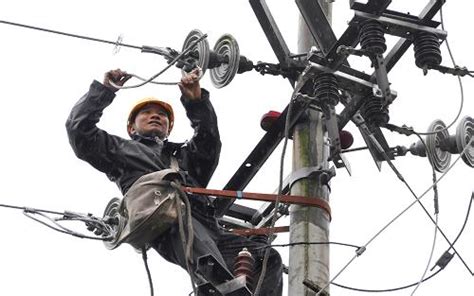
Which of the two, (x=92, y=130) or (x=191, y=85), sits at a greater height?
(x=191, y=85)

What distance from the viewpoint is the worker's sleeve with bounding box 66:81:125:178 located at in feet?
22.3

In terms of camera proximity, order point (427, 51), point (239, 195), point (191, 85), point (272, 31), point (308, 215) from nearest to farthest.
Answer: point (427, 51) < point (308, 215) < point (239, 195) < point (191, 85) < point (272, 31)

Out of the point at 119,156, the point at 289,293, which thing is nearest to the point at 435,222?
the point at 289,293

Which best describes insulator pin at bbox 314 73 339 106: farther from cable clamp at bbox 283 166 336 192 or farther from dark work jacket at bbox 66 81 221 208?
dark work jacket at bbox 66 81 221 208

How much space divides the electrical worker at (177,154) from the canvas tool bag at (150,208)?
19cm

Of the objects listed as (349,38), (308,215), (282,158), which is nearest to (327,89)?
(349,38)

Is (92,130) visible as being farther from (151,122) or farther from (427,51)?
(427,51)

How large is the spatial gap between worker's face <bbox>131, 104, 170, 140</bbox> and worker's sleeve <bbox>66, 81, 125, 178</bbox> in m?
0.57

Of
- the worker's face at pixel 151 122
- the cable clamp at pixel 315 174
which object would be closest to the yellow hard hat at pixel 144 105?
the worker's face at pixel 151 122

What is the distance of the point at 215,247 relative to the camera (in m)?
6.59

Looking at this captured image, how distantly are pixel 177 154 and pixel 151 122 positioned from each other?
1.60 feet

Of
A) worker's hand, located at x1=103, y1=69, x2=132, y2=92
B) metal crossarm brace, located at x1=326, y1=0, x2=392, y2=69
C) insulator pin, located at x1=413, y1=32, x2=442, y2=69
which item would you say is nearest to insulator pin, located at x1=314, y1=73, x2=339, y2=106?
metal crossarm brace, located at x1=326, y1=0, x2=392, y2=69

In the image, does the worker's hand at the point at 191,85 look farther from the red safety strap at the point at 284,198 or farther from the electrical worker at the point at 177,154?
the red safety strap at the point at 284,198

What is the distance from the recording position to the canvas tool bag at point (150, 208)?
6355mm
